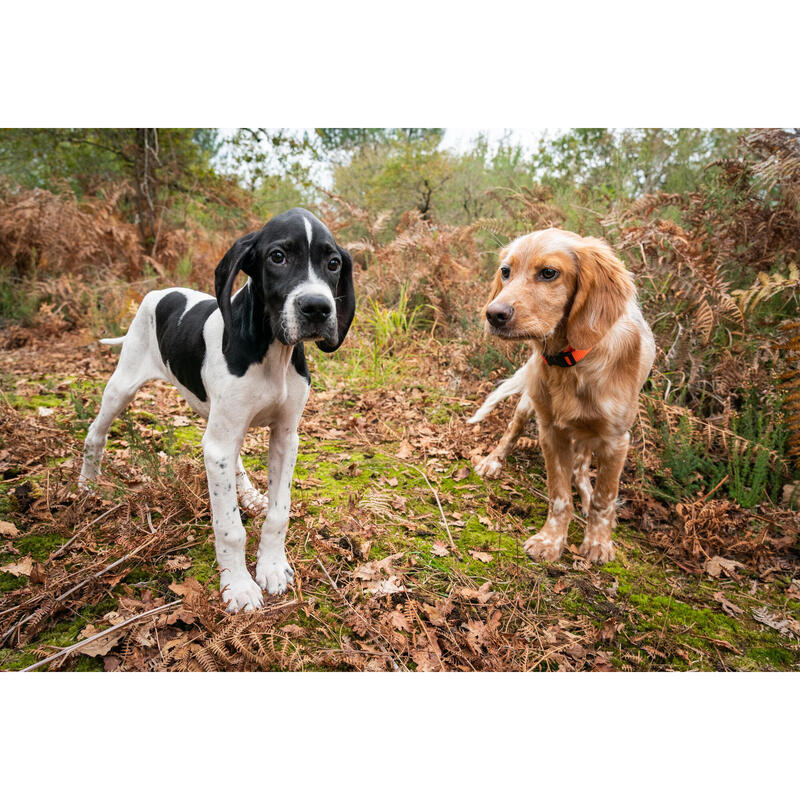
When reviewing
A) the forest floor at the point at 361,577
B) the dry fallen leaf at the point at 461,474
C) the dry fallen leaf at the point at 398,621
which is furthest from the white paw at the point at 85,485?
the dry fallen leaf at the point at 461,474

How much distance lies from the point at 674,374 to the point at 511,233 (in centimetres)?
231

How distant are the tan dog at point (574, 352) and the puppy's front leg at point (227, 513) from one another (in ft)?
4.39

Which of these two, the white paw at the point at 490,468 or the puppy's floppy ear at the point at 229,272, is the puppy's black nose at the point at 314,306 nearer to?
the puppy's floppy ear at the point at 229,272

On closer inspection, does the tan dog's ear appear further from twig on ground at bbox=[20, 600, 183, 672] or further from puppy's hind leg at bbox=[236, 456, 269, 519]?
twig on ground at bbox=[20, 600, 183, 672]

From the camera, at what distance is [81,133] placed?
263 inches

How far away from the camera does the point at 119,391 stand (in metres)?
3.03

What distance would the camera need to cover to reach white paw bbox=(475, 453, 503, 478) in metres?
3.63

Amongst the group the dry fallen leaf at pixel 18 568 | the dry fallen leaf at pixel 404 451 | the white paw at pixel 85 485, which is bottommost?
the dry fallen leaf at pixel 404 451

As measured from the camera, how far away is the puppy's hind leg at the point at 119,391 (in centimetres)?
303

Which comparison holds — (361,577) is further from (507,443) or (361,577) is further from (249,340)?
(507,443)

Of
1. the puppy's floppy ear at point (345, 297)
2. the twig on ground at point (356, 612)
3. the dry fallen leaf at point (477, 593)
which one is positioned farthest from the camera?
the dry fallen leaf at point (477, 593)
